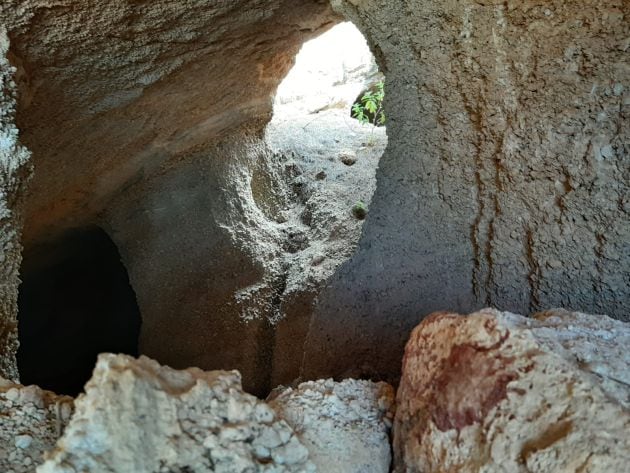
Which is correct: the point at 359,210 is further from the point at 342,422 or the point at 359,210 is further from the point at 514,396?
the point at 514,396

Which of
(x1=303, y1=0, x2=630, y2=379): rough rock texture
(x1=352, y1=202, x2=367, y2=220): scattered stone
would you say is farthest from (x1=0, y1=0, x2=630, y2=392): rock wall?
(x1=352, y1=202, x2=367, y2=220): scattered stone

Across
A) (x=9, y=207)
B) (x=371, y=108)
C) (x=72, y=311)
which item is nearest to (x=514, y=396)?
(x=9, y=207)

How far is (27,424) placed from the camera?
43.8 inches

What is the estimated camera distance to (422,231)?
173 centimetres

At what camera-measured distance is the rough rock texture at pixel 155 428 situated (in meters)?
0.86

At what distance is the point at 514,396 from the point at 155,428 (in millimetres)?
524

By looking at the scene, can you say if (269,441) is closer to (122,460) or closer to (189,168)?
(122,460)

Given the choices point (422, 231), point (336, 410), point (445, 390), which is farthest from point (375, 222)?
point (445, 390)

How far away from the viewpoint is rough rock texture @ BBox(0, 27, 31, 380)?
57.6 inches

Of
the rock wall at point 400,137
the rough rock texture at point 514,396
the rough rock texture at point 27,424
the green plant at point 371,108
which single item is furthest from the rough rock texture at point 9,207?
the green plant at point 371,108

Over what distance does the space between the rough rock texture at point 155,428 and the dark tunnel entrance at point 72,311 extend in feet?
6.86

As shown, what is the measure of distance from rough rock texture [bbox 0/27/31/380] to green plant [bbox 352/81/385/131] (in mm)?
1896

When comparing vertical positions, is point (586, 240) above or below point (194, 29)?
below

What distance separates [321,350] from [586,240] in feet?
2.70
